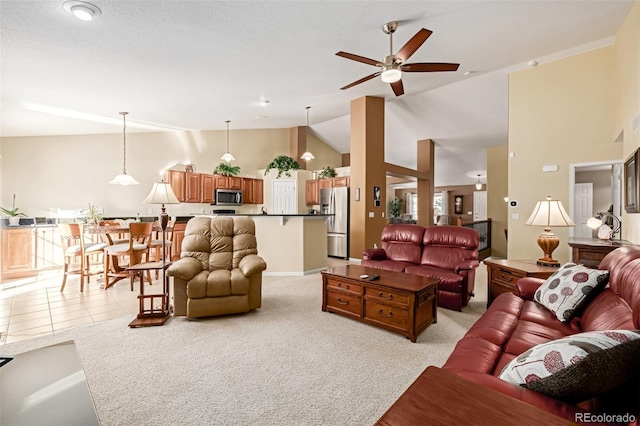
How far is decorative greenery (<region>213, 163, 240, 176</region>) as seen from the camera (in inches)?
295

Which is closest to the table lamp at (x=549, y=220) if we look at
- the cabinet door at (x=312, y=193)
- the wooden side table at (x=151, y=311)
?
the wooden side table at (x=151, y=311)

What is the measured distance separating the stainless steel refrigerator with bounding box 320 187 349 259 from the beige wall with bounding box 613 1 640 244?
473 centimetres

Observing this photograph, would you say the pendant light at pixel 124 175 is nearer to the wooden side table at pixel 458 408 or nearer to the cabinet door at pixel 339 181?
the cabinet door at pixel 339 181

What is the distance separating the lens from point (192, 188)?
709 centimetres

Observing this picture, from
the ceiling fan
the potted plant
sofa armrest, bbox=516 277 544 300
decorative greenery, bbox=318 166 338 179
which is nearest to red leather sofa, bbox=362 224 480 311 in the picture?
sofa armrest, bbox=516 277 544 300

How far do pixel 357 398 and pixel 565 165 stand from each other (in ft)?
16.9

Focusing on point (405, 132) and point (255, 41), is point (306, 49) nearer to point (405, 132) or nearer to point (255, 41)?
point (255, 41)

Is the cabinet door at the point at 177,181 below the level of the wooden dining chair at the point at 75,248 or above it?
above

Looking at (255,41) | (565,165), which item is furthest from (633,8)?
(255,41)

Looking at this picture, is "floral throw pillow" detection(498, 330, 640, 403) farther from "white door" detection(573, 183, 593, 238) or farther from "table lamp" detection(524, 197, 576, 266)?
"white door" detection(573, 183, 593, 238)

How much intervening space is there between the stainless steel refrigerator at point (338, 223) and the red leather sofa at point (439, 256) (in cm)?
261

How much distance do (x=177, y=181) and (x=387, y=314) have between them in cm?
595

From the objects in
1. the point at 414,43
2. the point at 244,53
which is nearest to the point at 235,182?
the point at 244,53

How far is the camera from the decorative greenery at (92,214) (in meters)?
5.61
